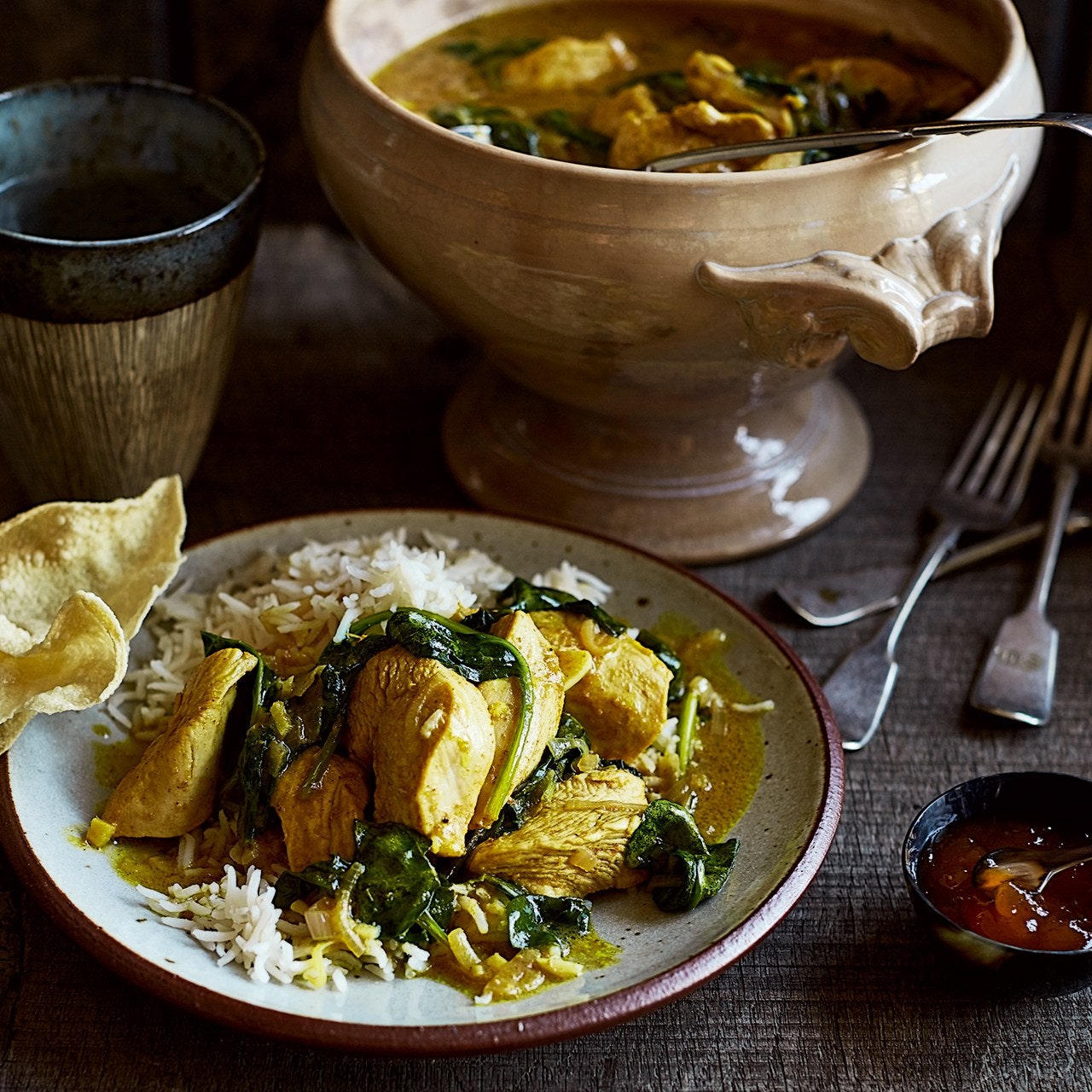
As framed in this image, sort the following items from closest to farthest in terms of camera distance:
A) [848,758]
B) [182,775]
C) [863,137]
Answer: [182,775] → [863,137] → [848,758]

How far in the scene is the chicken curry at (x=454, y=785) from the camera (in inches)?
56.3

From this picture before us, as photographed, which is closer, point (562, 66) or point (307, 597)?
point (307, 597)

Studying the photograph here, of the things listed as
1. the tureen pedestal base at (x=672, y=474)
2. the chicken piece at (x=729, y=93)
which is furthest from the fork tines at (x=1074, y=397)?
the chicken piece at (x=729, y=93)

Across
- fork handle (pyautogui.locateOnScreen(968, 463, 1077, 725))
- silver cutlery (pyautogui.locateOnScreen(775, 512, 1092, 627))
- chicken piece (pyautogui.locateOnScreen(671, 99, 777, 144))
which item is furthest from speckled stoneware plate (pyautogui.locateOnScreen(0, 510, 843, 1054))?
chicken piece (pyautogui.locateOnScreen(671, 99, 777, 144))

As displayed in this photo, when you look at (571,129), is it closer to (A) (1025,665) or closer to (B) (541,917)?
(A) (1025,665)

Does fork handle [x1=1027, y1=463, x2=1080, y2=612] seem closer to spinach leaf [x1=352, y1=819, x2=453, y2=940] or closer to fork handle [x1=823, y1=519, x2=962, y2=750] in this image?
fork handle [x1=823, y1=519, x2=962, y2=750]

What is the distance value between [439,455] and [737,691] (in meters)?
0.80

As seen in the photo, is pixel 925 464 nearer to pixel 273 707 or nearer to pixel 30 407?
pixel 273 707

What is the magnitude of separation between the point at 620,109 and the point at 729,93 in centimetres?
16

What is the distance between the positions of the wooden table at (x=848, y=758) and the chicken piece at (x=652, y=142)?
2.06ft

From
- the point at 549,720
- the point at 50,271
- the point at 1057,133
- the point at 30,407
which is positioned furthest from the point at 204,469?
the point at 1057,133

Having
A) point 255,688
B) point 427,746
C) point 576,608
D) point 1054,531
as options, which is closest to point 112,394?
point 255,688

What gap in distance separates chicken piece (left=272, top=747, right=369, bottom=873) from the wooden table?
0.66 ft

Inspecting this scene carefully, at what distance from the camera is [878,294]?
1667 mm
